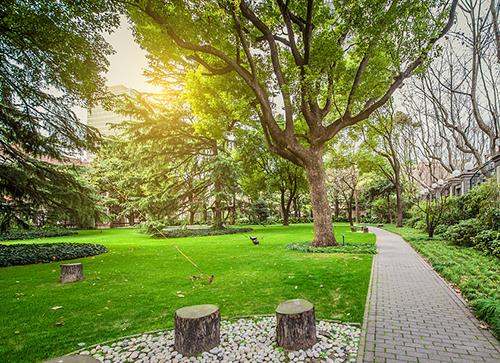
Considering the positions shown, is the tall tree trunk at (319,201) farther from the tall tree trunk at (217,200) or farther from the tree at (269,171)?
the tree at (269,171)

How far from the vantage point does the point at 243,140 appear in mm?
22391

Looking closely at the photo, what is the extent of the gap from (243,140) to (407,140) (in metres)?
16.3

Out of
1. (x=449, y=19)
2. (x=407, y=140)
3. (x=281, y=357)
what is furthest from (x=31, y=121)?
(x=407, y=140)

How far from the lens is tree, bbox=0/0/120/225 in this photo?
8.26 meters

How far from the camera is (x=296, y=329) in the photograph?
3.45 metres

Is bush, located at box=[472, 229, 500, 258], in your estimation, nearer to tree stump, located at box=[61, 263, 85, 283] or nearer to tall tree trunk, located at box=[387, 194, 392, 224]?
tree stump, located at box=[61, 263, 85, 283]

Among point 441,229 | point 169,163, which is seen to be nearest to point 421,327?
point 441,229

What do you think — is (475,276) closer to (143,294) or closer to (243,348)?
(243,348)

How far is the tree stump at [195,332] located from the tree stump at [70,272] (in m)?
5.12

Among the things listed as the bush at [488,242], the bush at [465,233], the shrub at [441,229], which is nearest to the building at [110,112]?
the bush at [488,242]

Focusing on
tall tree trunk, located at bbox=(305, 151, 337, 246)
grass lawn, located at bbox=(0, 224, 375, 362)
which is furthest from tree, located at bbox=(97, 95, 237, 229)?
grass lawn, located at bbox=(0, 224, 375, 362)

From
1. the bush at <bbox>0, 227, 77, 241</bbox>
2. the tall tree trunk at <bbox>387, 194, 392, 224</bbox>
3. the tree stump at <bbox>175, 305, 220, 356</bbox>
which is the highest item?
the tall tree trunk at <bbox>387, 194, 392, 224</bbox>

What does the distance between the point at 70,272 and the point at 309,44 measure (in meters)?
11.0

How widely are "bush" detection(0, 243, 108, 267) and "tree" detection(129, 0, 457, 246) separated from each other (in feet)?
29.1
